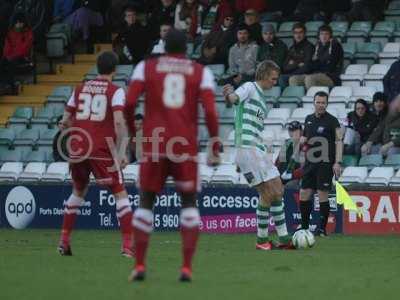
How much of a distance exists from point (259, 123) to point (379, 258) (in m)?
2.26

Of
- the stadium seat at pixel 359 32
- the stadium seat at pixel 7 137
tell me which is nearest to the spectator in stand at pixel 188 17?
the stadium seat at pixel 359 32

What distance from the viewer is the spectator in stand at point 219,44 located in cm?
2595

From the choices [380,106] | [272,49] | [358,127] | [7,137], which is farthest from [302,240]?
[7,137]

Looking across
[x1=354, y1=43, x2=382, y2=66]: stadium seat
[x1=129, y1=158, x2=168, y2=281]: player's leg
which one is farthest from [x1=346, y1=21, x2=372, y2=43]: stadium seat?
[x1=129, y1=158, x2=168, y2=281]: player's leg

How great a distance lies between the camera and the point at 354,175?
22.1m

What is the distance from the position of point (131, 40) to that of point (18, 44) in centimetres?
232

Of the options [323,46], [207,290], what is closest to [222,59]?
[323,46]

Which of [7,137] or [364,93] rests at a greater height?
[364,93]

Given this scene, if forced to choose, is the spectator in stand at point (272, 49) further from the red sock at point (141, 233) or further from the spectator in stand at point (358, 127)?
the red sock at point (141, 233)

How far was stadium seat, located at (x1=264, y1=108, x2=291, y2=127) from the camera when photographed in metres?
23.9

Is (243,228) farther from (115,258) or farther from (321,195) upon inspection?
(115,258)

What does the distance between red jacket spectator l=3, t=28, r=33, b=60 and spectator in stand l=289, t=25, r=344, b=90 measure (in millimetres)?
5779

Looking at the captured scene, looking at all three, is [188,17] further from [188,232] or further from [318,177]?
[188,232]

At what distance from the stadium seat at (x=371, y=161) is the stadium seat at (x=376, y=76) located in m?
2.15
